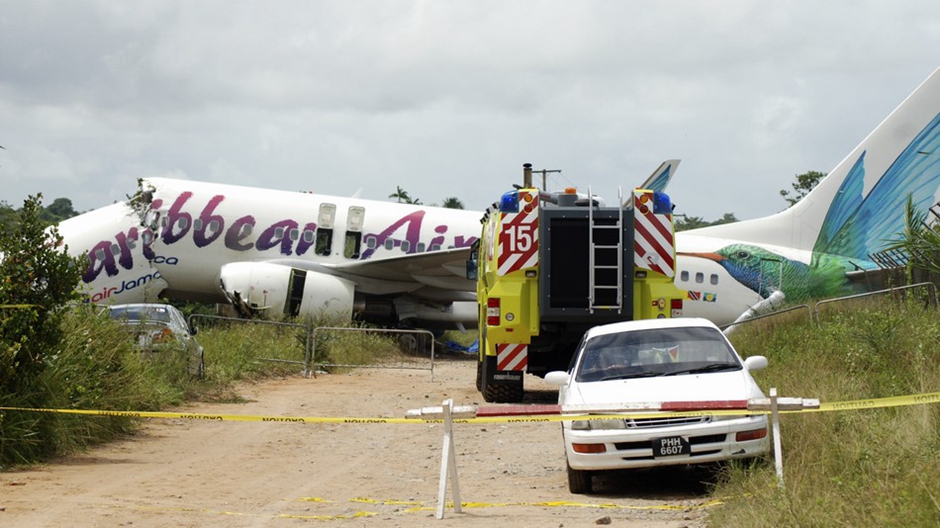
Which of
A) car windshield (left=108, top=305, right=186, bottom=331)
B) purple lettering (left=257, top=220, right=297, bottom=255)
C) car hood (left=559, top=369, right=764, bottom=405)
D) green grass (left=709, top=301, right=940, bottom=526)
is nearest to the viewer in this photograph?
green grass (left=709, top=301, right=940, bottom=526)

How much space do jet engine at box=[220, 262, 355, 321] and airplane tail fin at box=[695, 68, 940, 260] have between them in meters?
10.5

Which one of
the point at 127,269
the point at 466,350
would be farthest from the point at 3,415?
the point at 466,350

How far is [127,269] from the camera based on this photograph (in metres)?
29.5

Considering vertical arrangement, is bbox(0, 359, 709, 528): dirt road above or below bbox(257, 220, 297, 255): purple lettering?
below

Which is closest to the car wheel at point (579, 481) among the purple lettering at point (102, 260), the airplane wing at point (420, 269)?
the airplane wing at point (420, 269)

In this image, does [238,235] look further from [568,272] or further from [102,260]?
[568,272]

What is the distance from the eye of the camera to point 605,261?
1586 centimetres

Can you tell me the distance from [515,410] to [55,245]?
5878 millimetres

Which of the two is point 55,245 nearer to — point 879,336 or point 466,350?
point 879,336

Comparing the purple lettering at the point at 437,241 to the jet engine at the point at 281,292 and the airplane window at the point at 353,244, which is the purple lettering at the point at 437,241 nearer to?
the airplane window at the point at 353,244

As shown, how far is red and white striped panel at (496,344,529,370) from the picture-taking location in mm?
16125

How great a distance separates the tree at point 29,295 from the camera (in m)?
10.9

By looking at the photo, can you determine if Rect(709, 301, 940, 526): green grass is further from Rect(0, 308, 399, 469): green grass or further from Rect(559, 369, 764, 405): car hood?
Rect(0, 308, 399, 469): green grass

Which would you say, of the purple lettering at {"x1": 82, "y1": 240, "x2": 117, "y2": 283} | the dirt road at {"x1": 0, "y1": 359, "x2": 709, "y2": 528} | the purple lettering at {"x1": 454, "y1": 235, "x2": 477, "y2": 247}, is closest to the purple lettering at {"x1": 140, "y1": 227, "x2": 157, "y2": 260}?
the purple lettering at {"x1": 82, "y1": 240, "x2": 117, "y2": 283}
